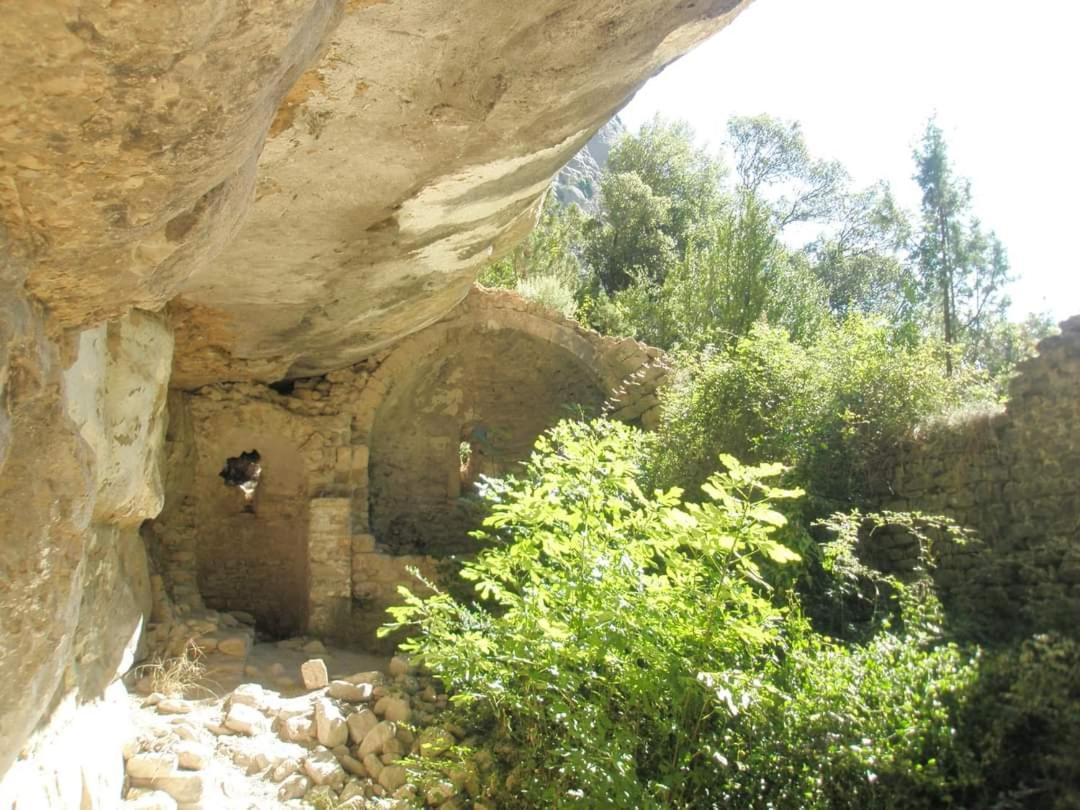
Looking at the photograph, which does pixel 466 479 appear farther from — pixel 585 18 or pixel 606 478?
pixel 585 18

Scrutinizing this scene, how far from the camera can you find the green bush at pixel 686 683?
15.0ft

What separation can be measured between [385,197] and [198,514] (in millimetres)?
5251

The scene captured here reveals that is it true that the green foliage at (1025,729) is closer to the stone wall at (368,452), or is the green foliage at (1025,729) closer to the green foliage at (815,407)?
the green foliage at (815,407)

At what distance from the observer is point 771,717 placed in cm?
477

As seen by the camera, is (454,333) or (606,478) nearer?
(606,478)

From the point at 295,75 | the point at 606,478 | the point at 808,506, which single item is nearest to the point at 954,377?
the point at 808,506

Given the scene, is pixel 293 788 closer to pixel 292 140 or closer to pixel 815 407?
pixel 292 140

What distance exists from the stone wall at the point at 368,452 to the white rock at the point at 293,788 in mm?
3255

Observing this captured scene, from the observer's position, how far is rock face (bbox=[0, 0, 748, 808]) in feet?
8.36

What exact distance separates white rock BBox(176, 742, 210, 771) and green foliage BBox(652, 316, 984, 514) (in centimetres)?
406

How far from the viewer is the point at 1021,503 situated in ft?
20.4

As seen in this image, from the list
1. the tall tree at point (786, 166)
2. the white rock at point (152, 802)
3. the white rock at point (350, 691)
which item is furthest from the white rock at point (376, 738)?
the tall tree at point (786, 166)

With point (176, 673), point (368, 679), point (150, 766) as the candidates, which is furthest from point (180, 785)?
point (368, 679)

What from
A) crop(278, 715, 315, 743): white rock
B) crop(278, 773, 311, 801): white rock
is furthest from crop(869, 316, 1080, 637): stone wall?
crop(278, 715, 315, 743): white rock
